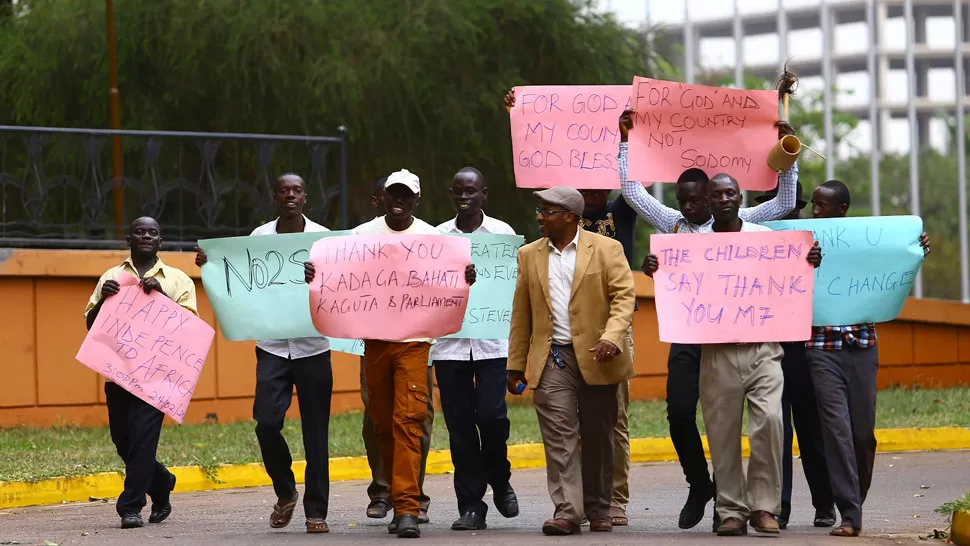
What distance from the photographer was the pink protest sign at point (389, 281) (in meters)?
7.82

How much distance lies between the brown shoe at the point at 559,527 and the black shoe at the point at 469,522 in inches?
24.2

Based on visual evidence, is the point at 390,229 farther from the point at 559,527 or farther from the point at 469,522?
the point at 559,527

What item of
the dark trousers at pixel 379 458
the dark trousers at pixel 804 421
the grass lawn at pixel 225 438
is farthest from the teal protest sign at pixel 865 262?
the grass lawn at pixel 225 438

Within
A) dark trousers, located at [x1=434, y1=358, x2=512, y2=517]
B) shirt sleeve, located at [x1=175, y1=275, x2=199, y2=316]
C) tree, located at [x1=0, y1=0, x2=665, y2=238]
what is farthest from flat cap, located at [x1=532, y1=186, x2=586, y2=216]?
tree, located at [x1=0, y1=0, x2=665, y2=238]

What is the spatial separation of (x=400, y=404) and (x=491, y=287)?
125 centimetres

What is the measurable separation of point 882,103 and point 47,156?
102 meters

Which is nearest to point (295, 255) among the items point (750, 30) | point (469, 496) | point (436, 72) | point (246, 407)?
point (469, 496)

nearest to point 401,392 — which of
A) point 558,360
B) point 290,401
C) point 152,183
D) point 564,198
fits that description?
point 290,401

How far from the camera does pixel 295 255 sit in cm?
828

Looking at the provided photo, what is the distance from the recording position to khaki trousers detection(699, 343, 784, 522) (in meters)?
7.45

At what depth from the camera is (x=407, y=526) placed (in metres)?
7.52

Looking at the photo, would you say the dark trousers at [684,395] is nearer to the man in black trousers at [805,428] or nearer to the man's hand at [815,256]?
the man in black trousers at [805,428]

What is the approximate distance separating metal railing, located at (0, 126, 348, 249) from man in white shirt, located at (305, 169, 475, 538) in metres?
6.74

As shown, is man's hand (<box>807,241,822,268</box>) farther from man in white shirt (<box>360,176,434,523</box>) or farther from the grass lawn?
the grass lawn
